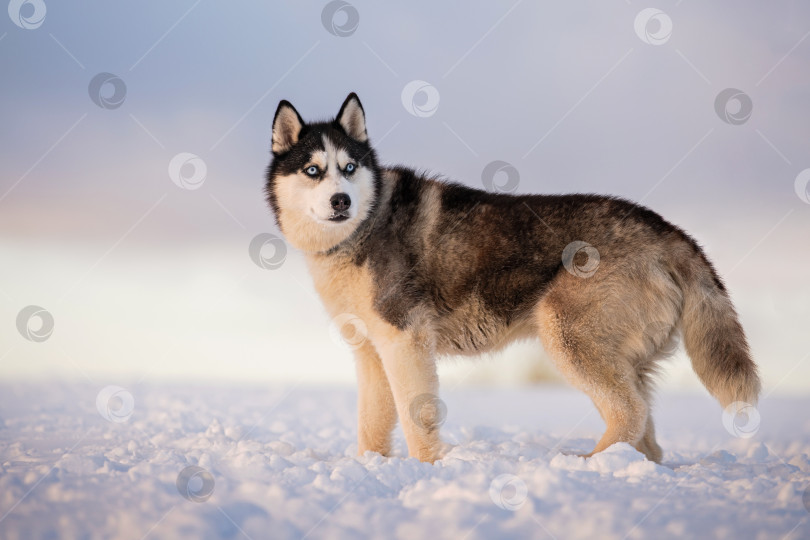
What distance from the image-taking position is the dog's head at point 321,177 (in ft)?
19.4

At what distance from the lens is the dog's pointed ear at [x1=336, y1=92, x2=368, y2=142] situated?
6.45 metres

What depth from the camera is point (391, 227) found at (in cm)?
626

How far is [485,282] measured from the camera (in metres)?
6.08

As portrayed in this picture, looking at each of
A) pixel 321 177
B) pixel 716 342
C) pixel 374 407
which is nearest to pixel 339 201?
pixel 321 177

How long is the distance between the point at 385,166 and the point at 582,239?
212 cm

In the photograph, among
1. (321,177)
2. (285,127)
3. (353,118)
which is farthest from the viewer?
(353,118)

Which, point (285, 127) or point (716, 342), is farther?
point (285, 127)

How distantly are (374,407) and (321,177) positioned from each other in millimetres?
2303

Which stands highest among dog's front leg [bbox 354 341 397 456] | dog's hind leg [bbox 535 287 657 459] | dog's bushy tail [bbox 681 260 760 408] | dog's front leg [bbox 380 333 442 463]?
dog's bushy tail [bbox 681 260 760 408]

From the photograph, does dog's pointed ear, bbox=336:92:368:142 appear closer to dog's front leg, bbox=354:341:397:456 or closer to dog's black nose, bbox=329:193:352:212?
dog's black nose, bbox=329:193:352:212

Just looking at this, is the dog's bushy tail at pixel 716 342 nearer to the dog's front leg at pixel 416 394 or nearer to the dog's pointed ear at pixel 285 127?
the dog's front leg at pixel 416 394

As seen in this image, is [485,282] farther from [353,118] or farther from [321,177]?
[353,118]

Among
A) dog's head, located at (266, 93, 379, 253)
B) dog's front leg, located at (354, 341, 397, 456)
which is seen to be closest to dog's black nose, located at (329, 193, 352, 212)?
dog's head, located at (266, 93, 379, 253)

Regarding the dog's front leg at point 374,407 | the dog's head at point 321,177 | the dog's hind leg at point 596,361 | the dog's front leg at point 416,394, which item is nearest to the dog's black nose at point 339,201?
the dog's head at point 321,177
